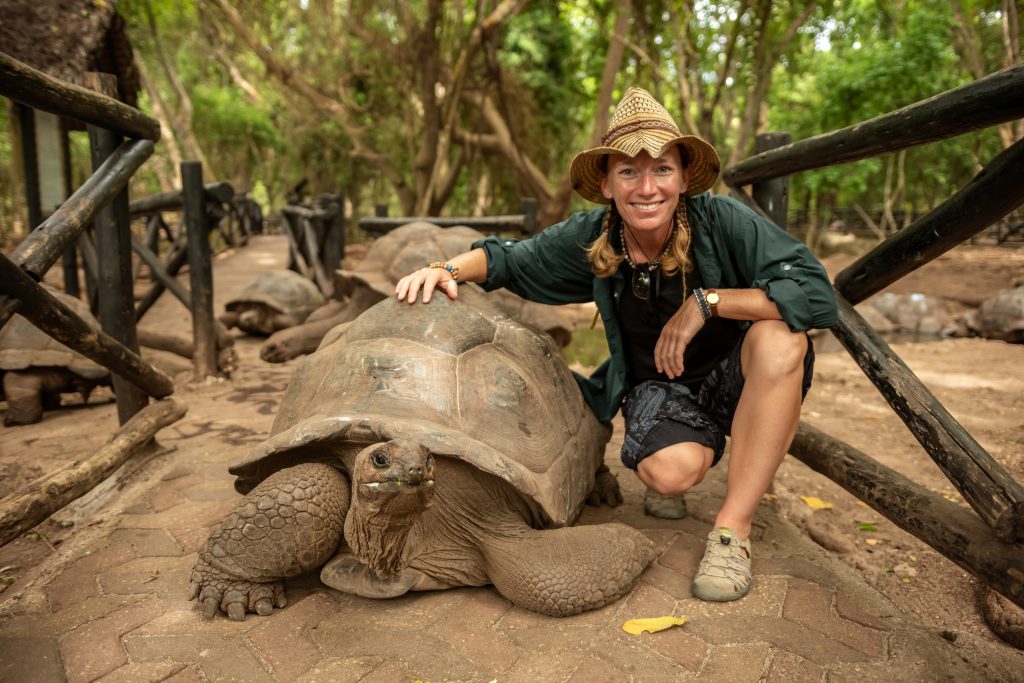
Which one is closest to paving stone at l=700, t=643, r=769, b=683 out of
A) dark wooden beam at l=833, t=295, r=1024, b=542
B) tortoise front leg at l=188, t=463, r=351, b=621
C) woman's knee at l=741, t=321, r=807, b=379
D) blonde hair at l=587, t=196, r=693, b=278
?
dark wooden beam at l=833, t=295, r=1024, b=542

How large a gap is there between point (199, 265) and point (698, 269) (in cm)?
375

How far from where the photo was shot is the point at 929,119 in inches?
77.1

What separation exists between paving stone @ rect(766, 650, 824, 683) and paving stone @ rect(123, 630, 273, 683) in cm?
121

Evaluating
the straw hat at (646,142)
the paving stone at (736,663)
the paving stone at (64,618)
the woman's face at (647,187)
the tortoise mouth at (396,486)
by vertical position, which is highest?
the straw hat at (646,142)

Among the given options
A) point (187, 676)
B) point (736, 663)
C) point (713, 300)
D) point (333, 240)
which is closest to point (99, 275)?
point (187, 676)

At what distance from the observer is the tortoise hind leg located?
1920 mm

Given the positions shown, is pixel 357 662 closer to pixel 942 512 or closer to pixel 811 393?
pixel 942 512

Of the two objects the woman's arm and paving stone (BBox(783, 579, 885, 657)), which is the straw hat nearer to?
the woman's arm

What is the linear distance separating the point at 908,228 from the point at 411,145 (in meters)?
9.63

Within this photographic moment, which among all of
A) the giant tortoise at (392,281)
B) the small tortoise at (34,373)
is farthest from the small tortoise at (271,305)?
the small tortoise at (34,373)

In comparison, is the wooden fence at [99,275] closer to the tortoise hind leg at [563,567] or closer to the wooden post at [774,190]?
the tortoise hind leg at [563,567]

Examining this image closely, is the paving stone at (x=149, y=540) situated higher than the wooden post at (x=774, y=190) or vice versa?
the wooden post at (x=774, y=190)

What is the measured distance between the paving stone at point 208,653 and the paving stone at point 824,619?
1422mm

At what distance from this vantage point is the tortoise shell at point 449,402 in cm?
194
